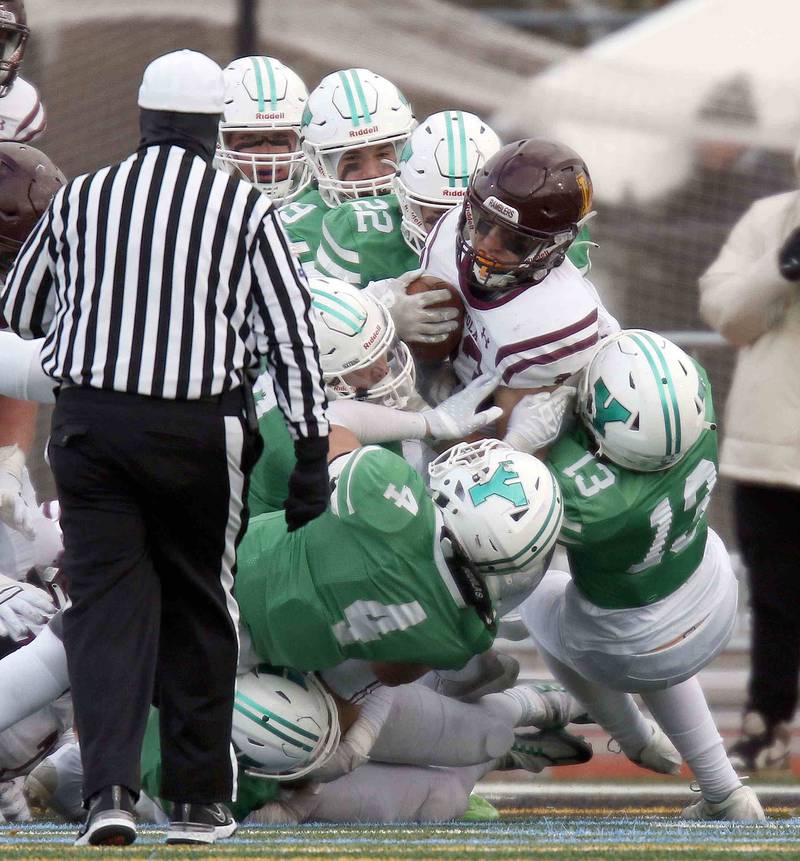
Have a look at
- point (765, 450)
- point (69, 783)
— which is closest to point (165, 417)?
point (69, 783)

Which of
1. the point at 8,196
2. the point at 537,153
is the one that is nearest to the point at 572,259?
the point at 537,153

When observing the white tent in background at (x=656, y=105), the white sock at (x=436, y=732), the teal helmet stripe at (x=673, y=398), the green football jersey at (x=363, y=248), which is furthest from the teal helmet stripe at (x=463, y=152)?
the white tent in background at (x=656, y=105)

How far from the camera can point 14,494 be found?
4.38 m

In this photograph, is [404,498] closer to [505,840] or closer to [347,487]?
[347,487]

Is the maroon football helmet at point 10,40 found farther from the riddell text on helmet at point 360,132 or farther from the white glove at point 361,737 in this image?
the white glove at point 361,737

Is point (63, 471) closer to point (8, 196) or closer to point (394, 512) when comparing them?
point (394, 512)

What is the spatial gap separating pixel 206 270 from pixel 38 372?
1.91 ft

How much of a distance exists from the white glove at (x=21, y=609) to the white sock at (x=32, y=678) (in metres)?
0.36

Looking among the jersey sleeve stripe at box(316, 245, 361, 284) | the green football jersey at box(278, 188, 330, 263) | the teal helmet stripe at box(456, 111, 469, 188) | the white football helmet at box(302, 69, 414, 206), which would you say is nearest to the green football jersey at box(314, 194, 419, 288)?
the jersey sleeve stripe at box(316, 245, 361, 284)

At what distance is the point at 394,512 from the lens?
3820 millimetres

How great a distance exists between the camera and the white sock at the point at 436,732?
4.42 metres

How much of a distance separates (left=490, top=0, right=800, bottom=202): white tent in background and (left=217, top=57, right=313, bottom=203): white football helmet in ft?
13.0

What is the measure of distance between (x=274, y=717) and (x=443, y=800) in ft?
2.33

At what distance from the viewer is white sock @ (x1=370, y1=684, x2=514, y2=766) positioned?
4.42 metres
